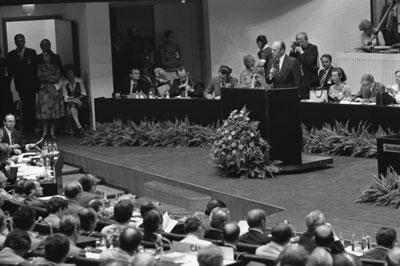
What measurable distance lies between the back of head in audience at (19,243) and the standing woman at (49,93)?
11876 mm

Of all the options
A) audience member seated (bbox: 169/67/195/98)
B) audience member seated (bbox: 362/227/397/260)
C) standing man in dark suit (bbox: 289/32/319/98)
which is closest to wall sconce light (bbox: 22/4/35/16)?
audience member seated (bbox: 169/67/195/98)

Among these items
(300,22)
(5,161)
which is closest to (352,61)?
(300,22)

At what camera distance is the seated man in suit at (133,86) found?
67.2 ft

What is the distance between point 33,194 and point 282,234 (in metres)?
4.65

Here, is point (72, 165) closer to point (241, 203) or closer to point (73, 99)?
point (73, 99)

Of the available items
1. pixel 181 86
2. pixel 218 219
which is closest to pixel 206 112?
pixel 181 86

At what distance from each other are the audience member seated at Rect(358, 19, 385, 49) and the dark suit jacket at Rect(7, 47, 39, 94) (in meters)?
6.56

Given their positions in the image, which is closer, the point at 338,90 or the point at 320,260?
the point at 320,260

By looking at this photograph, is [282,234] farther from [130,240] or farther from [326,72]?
[326,72]

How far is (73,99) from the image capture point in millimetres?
20922

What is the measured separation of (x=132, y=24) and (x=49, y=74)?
312 cm

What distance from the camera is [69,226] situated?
9.79 m

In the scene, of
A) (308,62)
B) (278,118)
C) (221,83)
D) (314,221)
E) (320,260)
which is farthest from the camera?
(308,62)

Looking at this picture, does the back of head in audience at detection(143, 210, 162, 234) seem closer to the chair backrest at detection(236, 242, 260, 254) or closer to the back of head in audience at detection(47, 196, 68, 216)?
the chair backrest at detection(236, 242, 260, 254)
